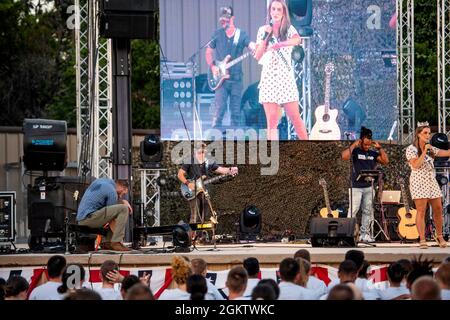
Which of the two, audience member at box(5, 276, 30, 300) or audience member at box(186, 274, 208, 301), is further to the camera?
audience member at box(5, 276, 30, 300)

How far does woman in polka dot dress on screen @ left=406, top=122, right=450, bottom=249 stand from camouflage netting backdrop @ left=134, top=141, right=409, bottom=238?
6.72 metres

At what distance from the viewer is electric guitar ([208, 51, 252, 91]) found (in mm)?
22406

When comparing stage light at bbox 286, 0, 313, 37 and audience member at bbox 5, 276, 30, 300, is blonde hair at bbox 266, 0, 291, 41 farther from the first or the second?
audience member at bbox 5, 276, 30, 300

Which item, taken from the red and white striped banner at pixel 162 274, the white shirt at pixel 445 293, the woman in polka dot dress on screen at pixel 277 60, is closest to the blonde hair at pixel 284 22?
the woman in polka dot dress on screen at pixel 277 60

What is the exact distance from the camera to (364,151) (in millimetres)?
18312

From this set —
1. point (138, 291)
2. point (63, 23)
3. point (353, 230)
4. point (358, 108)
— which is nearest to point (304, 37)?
point (358, 108)

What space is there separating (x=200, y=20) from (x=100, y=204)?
7610 mm

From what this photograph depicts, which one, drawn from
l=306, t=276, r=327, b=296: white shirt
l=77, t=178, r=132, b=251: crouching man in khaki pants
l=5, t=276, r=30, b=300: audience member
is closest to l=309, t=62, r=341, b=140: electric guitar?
l=77, t=178, r=132, b=251: crouching man in khaki pants

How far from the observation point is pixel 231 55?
2250 cm

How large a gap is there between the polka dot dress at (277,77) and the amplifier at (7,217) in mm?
5939

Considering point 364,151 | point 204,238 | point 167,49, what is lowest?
point 204,238

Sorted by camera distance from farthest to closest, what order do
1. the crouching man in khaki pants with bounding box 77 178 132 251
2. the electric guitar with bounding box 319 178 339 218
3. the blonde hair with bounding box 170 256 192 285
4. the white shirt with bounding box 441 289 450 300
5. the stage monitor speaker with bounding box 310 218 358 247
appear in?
the electric guitar with bounding box 319 178 339 218
the stage monitor speaker with bounding box 310 218 358 247
the crouching man in khaki pants with bounding box 77 178 132 251
the blonde hair with bounding box 170 256 192 285
the white shirt with bounding box 441 289 450 300

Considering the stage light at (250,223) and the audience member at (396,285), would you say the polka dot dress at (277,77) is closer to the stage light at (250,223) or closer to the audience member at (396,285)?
the stage light at (250,223)

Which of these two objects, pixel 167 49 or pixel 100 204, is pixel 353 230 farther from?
pixel 167 49
